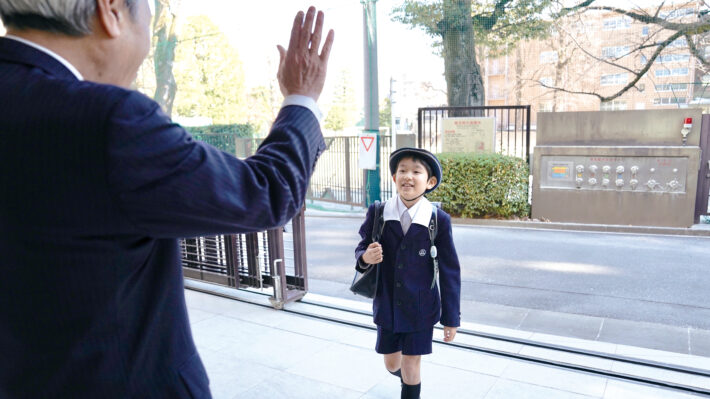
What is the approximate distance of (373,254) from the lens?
8.66 ft

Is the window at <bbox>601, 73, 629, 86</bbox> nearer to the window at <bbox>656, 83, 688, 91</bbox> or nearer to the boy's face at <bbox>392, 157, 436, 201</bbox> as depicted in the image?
the window at <bbox>656, 83, 688, 91</bbox>

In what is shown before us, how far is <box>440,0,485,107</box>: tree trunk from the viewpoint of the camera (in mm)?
10000

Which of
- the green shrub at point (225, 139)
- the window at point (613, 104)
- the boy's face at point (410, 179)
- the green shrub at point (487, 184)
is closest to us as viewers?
the boy's face at point (410, 179)

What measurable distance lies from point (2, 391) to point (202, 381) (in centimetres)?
38

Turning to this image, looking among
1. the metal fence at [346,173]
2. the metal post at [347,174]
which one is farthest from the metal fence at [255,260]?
the metal post at [347,174]

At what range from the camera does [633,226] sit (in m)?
8.21

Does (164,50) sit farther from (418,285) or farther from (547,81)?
(547,81)

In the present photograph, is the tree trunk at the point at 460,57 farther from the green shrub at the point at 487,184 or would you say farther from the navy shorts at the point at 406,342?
the navy shorts at the point at 406,342

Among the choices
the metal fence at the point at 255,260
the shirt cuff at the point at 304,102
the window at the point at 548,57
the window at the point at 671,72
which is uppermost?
the window at the point at 548,57

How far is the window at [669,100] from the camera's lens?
952cm

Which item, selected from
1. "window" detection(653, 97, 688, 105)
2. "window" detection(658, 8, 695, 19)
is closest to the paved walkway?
"window" detection(653, 97, 688, 105)

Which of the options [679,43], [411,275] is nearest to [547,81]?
[679,43]

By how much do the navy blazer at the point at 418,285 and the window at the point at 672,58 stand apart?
10.5 m

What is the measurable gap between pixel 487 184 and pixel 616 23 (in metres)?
5.28
